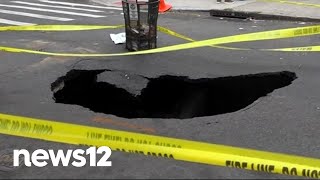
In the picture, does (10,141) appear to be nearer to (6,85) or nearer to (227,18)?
(6,85)

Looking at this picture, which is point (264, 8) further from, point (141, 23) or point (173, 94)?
point (173, 94)

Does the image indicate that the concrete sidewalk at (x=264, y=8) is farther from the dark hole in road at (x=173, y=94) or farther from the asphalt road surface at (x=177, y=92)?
the dark hole in road at (x=173, y=94)

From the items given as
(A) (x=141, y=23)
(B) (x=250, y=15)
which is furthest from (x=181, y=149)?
(B) (x=250, y=15)

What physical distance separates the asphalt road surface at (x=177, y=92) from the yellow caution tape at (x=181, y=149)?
10 cm

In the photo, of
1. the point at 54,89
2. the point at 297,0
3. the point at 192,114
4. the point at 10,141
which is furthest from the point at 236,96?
the point at 297,0

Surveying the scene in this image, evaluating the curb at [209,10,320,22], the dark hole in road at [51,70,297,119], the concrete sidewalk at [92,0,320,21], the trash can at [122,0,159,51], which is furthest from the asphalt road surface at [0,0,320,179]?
the concrete sidewalk at [92,0,320,21]

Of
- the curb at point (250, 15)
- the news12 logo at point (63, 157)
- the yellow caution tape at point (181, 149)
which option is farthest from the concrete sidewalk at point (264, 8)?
the news12 logo at point (63, 157)

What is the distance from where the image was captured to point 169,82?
23.1 feet

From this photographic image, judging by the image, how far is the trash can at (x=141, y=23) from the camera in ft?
28.5

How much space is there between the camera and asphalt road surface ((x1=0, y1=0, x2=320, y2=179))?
4.25 meters

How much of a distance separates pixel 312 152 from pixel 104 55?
4.65 metres

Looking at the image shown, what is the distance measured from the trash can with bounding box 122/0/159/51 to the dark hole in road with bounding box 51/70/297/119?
1.92m

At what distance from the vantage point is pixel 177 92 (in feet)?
22.7

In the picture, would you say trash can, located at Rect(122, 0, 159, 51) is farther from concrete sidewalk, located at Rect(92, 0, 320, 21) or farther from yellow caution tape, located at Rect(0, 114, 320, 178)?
concrete sidewalk, located at Rect(92, 0, 320, 21)
